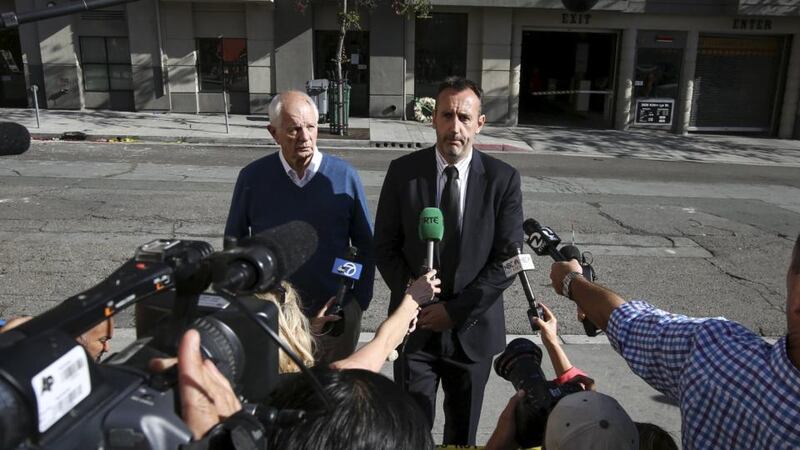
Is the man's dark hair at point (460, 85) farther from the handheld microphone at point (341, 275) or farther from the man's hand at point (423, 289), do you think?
the man's hand at point (423, 289)

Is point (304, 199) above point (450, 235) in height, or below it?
above

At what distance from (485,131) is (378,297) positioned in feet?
41.9

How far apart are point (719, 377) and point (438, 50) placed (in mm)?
18363

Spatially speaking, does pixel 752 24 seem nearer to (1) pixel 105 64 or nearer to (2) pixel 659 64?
(2) pixel 659 64

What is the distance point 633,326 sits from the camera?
1952 millimetres

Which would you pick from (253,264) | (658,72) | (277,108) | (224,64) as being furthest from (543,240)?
(658,72)

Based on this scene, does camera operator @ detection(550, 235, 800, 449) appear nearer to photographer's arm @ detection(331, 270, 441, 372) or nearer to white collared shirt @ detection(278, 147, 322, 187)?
photographer's arm @ detection(331, 270, 441, 372)

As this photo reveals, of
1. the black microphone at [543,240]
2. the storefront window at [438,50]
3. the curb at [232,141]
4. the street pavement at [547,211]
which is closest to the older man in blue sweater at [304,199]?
the black microphone at [543,240]

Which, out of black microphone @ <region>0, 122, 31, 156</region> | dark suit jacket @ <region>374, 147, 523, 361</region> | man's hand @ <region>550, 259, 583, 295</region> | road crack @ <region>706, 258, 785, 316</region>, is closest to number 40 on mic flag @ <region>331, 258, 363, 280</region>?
dark suit jacket @ <region>374, 147, 523, 361</region>

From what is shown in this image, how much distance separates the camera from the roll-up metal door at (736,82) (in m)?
19.3

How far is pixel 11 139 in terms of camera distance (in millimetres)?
2076

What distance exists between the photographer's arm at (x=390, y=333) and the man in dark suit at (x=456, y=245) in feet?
2.24

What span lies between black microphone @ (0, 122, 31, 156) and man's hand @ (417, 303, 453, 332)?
1.74 metres

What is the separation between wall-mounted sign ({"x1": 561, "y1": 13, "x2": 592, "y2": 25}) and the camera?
61.5 ft
